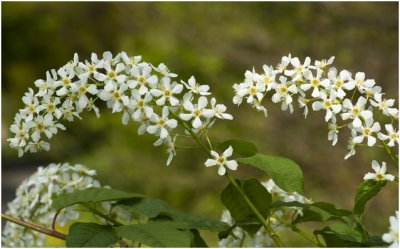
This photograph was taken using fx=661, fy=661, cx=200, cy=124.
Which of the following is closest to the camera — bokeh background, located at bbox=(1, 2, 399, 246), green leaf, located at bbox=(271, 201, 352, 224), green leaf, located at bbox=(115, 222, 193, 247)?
green leaf, located at bbox=(115, 222, 193, 247)

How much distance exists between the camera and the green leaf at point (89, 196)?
4.80 feet

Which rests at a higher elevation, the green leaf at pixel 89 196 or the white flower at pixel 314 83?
the white flower at pixel 314 83

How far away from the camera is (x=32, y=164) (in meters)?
12.2

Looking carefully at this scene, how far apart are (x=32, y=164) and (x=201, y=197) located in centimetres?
572

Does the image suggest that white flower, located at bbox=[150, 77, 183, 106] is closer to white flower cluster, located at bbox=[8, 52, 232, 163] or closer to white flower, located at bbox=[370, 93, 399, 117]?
white flower cluster, located at bbox=[8, 52, 232, 163]

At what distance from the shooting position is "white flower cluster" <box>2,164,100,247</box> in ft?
5.59

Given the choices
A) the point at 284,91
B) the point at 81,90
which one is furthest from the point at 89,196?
the point at 284,91

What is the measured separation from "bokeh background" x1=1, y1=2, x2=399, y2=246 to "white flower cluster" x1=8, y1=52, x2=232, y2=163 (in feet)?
10.0

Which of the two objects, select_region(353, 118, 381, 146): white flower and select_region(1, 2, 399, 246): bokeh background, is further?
select_region(1, 2, 399, 246): bokeh background

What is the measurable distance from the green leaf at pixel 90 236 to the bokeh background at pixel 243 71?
306cm

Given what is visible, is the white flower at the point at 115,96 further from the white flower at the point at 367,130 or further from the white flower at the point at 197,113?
the white flower at the point at 367,130

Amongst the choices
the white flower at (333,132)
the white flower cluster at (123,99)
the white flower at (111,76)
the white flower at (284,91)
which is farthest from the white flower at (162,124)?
the white flower at (333,132)

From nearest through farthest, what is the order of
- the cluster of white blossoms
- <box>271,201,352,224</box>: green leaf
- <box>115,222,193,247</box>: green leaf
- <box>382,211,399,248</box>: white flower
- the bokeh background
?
<box>382,211,399,248</box>: white flower → <box>115,222,193,247</box>: green leaf → <box>271,201,352,224</box>: green leaf → the cluster of white blossoms → the bokeh background

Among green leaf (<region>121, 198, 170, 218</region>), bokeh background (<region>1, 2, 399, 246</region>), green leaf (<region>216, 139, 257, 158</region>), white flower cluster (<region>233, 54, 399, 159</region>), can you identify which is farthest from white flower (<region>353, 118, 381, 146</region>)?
bokeh background (<region>1, 2, 399, 246</region>)
